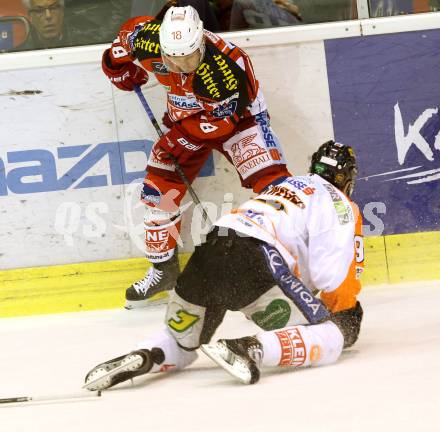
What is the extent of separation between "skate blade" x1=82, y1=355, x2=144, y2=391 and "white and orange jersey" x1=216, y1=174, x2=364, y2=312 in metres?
0.54

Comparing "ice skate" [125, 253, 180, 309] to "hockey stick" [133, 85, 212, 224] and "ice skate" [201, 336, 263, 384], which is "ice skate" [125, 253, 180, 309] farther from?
"ice skate" [201, 336, 263, 384]

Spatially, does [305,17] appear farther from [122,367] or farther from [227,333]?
[122,367]

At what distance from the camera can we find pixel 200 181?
5.38 meters

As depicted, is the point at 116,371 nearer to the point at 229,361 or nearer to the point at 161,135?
the point at 229,361

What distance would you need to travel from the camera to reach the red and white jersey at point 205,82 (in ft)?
15.8

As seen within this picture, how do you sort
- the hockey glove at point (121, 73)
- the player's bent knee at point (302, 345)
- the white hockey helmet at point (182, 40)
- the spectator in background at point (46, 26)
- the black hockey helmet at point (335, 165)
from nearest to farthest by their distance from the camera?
the player's bent knee at point (302, 345)
the black hockey helmet at point (335, 165)
the white hockey helmet at point (182, 40)
the hockey glove at point (121, 73)
the spectator in background at point (46, 26)

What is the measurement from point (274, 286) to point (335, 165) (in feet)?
1.92

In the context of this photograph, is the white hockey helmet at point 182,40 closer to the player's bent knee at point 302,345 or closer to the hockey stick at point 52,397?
the player's bent knee at point 302,345

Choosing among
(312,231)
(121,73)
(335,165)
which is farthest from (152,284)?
(312,231)

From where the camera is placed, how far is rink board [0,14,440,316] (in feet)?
17.4

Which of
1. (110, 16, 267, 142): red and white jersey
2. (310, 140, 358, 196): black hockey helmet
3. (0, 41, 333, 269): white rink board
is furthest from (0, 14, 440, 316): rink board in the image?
(310, 140, 358, 196): black hockey helmet

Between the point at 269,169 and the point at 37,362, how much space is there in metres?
1.39

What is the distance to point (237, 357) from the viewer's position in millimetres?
3363

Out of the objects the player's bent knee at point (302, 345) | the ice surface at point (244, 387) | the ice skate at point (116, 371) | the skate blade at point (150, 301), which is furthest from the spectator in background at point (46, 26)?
the player's bent knee at point (302, 345)
